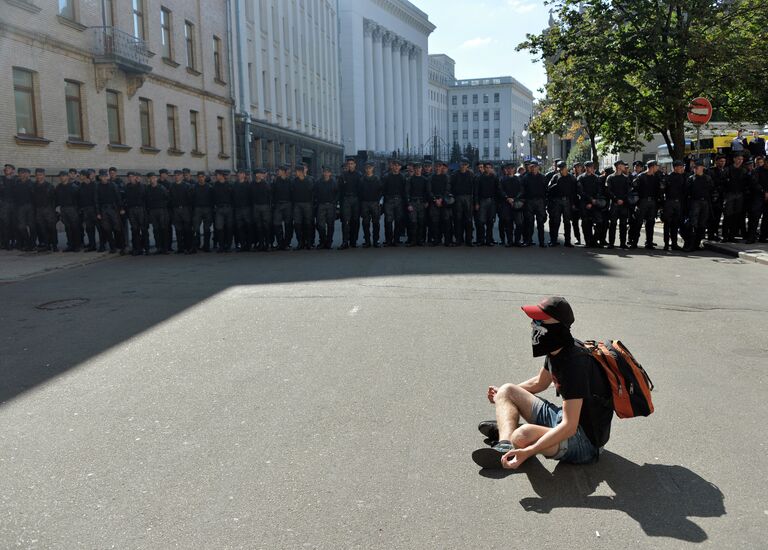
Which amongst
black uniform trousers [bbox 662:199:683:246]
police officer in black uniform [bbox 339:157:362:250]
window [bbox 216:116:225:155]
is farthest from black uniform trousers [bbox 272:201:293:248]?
window [bbox 216:116:225:155]

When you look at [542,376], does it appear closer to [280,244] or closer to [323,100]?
[280,244]

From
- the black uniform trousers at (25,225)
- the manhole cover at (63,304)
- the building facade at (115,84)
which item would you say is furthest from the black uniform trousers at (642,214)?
the building facade at (115,84)

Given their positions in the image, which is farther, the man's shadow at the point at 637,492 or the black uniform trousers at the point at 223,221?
the black uniform trousers at the point at 223,221

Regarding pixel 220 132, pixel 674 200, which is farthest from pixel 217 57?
pixel 674 200

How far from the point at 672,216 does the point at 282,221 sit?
8.38m

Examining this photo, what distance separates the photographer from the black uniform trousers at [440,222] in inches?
689

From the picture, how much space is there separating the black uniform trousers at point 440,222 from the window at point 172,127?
55.1ft

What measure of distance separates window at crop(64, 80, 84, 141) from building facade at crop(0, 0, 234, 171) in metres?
0.03

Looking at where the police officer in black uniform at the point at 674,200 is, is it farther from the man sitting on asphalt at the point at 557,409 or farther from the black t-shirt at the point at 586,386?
the black t-shirt at the point at 586,386

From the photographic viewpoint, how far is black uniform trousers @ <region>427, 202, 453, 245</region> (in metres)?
17.5

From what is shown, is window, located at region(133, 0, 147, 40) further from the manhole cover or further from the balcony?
the manhole cover

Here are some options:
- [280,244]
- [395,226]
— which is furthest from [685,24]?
[280,244]

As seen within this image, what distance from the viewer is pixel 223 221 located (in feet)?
58.2

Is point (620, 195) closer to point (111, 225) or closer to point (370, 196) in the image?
point (370, 196)
